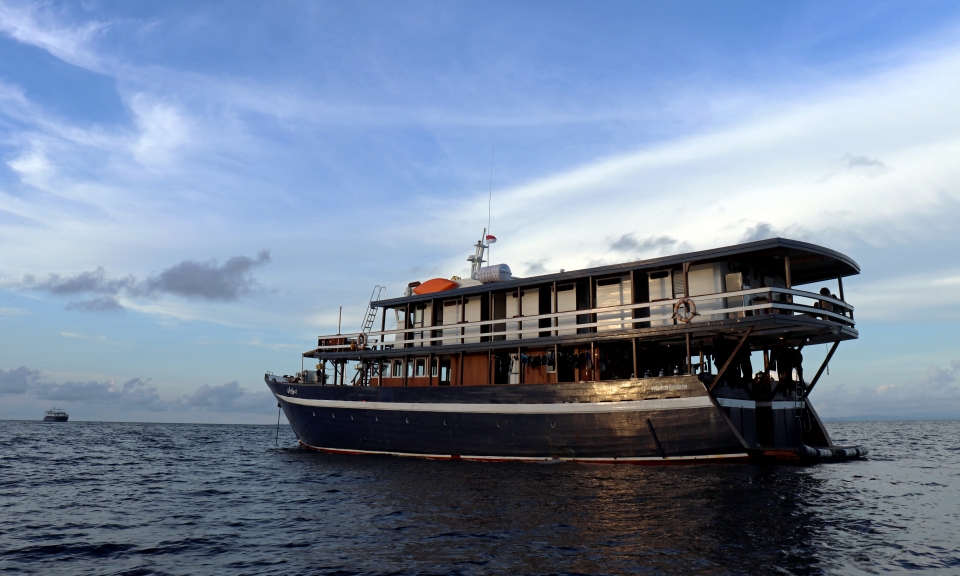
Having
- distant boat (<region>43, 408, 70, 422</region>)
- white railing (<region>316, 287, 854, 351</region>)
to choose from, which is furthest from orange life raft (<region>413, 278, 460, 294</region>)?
distant boat (<region>43, 408, 70, 422</region>)

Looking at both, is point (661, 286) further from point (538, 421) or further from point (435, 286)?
point (435, 286)

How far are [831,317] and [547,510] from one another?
12.0 m

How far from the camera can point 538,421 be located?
21.2 metres

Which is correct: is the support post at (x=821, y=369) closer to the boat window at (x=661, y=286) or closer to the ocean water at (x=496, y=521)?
the ocean water at (x=496, y=521)

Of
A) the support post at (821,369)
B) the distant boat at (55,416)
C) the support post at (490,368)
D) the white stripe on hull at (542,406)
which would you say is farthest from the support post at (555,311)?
the distant boat at (55,416)

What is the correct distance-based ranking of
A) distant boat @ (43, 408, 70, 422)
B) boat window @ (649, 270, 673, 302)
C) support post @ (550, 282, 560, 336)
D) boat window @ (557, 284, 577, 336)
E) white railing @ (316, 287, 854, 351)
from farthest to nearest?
distant boat @ (43, 408, 70, 422), boat window @ (557, 284, 577, 336), support post @ (550, 282, 560, 336), boat window @ (649, 270, 673, 302), white railing @ (316, 287, 854, 351)

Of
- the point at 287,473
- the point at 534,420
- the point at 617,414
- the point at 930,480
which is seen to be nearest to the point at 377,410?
the point at 287,473

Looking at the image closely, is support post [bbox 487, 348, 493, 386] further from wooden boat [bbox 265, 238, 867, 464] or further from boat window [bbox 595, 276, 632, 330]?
boat window [bbox 595, 276, 632, 330]

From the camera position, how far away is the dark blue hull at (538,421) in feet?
61.4

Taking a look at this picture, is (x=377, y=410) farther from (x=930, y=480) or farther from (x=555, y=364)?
(x=930, y=480)

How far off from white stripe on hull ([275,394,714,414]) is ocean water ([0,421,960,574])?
6.01ft

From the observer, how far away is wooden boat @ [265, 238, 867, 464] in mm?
18781

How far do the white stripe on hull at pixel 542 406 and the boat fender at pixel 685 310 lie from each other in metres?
2.49

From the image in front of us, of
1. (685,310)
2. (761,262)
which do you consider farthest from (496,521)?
(761,262)
